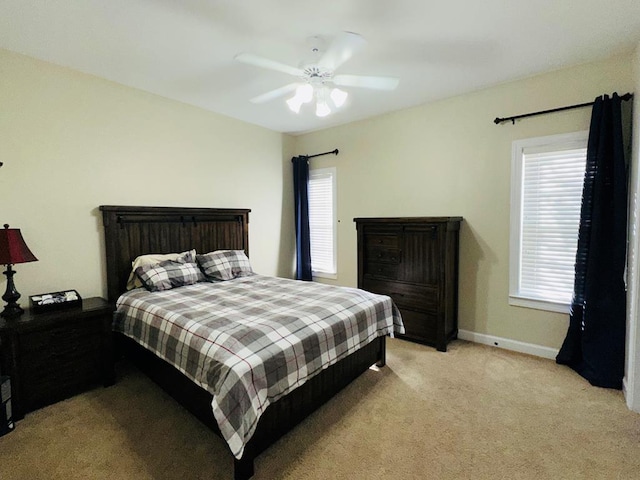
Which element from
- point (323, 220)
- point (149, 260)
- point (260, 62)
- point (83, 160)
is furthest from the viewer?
point (323, 220)

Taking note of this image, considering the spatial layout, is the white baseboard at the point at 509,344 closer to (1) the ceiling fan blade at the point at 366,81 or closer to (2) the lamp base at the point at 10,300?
(1) the ceiling fan blade at the point at 366,81

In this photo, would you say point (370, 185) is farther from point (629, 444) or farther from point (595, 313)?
point (629, 444)

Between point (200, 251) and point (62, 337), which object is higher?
point (200, 251)

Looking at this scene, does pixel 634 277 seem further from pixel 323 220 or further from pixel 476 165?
pixel 323 220

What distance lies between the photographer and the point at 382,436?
197cm

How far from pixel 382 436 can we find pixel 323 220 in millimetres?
3162

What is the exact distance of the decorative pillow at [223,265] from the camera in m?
3.37

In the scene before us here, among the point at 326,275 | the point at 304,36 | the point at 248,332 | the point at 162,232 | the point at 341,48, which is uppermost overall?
the point at 304,36

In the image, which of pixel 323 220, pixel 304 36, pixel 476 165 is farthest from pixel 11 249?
pixel 476 165

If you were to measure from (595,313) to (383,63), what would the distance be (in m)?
2.74

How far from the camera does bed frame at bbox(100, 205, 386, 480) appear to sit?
1.87 meters

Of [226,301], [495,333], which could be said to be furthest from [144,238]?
[495,333]

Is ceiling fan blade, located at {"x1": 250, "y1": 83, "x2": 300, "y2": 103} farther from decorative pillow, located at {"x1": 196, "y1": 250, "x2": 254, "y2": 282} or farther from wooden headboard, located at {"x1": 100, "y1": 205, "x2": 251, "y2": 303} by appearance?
decorative pillow, located at {"x1": 196, "y1": 250, "x2": 254, "y2": 282}

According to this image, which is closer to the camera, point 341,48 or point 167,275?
point 341,48
